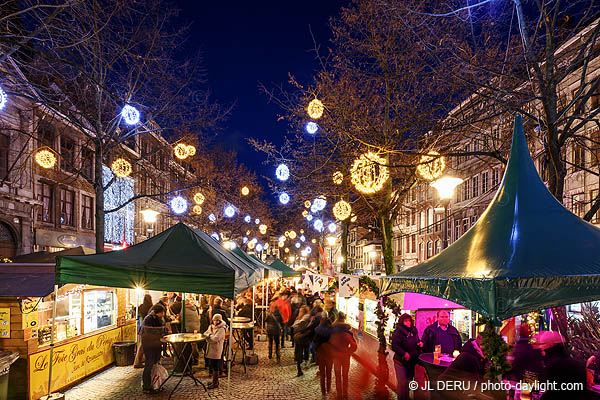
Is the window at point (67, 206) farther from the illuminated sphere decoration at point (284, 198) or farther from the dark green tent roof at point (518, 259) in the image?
the dark green tent roof at point (518, 259)

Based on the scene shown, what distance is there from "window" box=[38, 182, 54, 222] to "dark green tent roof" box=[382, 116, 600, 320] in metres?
24.4

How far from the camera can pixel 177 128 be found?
17.6 metres

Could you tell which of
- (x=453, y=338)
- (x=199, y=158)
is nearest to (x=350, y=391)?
(x=453, y=338)

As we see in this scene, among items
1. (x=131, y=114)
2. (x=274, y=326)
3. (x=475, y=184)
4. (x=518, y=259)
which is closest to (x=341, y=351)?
(x=274, y=326)

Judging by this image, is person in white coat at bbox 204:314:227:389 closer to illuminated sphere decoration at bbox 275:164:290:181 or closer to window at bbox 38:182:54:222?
illuminated sphere decoration at bbox 275:164:290:181

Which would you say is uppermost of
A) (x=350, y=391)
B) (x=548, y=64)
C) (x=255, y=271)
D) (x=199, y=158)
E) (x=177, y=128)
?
(x=199, y=158)

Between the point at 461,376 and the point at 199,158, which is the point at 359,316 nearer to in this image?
the point at 461,376

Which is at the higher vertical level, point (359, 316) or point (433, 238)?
point (433, 238)

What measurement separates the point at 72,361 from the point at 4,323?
2.03 meters

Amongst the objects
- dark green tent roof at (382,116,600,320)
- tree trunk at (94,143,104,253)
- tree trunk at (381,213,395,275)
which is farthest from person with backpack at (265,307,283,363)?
tree trunk at (94,143,104,253)

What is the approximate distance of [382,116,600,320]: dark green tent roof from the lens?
17.2ft

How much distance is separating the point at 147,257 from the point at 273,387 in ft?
14.4

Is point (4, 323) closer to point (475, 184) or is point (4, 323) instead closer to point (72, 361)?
point (72, 361)

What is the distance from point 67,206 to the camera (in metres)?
28.4
